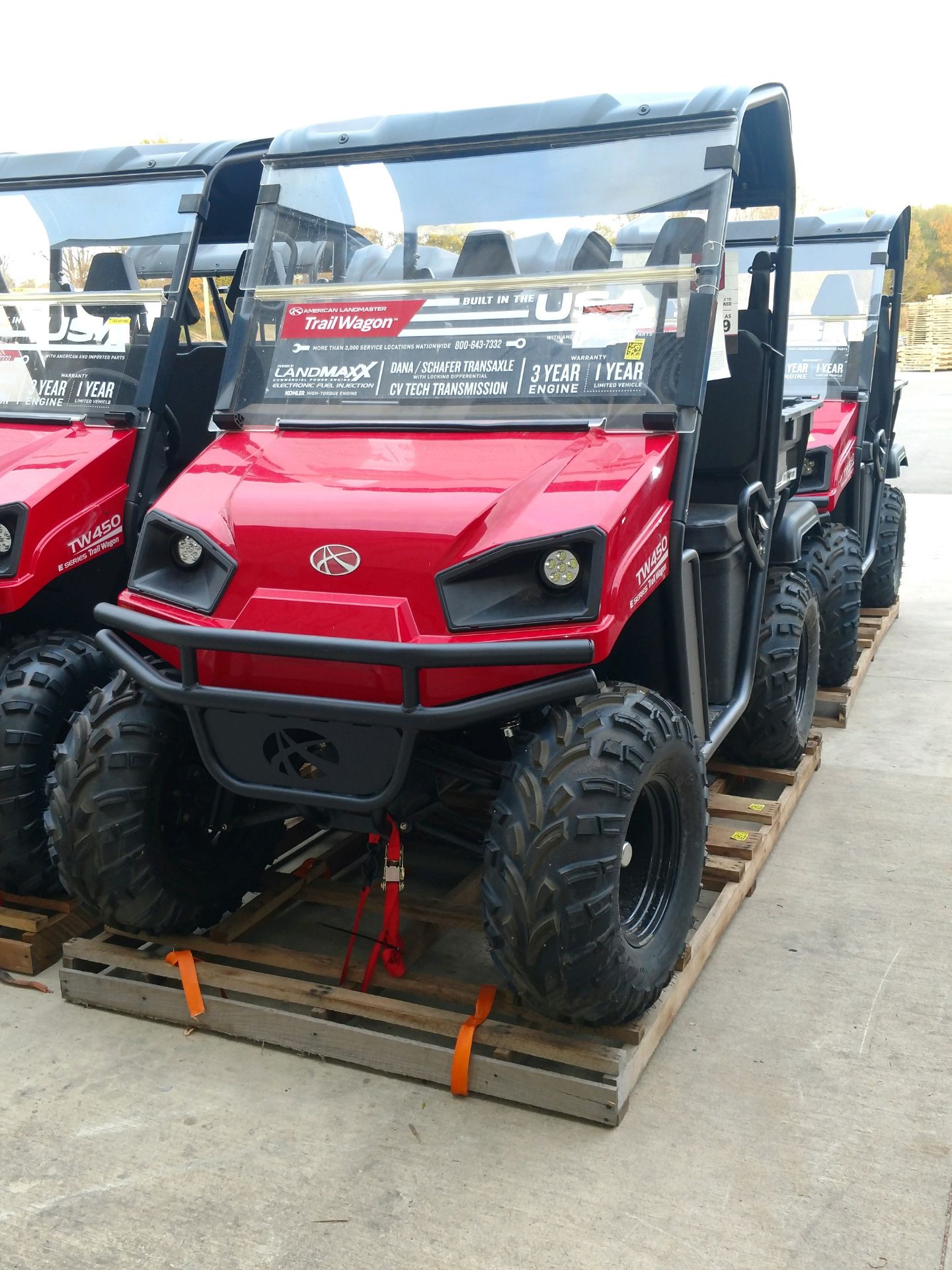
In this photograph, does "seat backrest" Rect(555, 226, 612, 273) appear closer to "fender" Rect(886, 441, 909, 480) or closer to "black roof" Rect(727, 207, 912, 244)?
"black roof" Rect(727, 207, 912, 244)

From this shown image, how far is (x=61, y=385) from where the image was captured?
168 inches

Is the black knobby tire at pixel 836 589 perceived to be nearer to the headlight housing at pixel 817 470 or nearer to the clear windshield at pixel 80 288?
the headlight housing at pixel 817 470

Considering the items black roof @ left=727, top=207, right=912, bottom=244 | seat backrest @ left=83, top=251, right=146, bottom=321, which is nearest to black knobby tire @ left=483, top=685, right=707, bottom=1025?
seat backrest @ left=83, top=251, right=146, bottom=321

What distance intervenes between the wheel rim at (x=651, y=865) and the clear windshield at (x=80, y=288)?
229 centimetres

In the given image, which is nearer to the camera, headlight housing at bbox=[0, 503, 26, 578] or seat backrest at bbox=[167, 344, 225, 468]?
headlight housing at bbox=[0, 503, 26, 578]

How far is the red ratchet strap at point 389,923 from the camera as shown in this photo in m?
3.14

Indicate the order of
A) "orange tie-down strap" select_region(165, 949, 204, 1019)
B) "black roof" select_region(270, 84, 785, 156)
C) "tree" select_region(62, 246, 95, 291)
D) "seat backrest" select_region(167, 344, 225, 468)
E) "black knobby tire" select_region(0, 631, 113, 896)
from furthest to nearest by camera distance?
1. "seat backrest" select_region(167, 344, 225, 468)
2. "tree" select_region(62, 246, 95, 291)
3. "black knobby tire" select_region(0, 631, 113, 896)
4. "black roof" select_region(270, 84, 785, 156)
5. "orange tie-down strap" select_region(165, 949, 204, 1019)

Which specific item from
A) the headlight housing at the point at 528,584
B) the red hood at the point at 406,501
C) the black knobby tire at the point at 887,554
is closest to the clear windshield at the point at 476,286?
the red hood at the point at 406,501

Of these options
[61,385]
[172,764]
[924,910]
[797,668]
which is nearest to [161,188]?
[61,385]

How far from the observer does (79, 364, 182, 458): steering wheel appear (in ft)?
13.7

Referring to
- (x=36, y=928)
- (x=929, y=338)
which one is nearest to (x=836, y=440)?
(x=36, y=928)

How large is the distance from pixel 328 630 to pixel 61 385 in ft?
6.70

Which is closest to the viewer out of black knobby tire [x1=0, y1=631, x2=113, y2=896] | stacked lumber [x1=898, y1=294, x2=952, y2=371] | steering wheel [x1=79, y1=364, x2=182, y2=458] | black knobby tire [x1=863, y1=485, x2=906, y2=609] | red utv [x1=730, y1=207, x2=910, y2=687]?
black knobby tire [x1=0, y1=631, x2=113, y2=896]

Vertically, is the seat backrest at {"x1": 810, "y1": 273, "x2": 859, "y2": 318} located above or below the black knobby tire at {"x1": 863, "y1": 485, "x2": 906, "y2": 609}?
above
